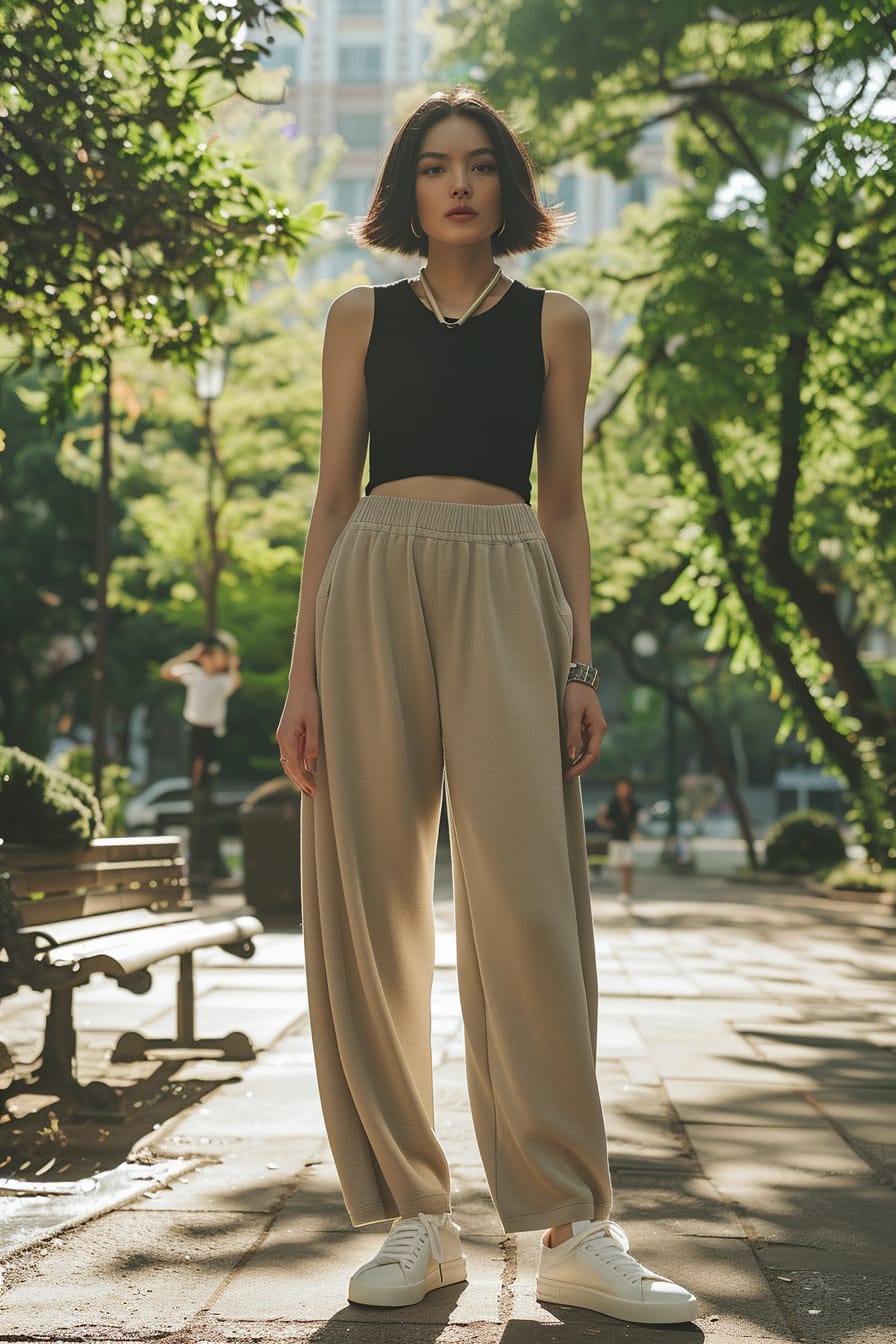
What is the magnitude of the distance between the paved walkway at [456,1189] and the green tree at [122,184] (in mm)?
2679

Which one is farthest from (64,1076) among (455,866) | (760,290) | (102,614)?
(102,614)

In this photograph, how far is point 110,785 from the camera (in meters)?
15.8

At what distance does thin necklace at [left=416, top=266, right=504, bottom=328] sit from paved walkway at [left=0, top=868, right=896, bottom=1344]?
182 cm

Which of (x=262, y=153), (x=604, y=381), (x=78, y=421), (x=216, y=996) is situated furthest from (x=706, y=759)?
(x=216, y=996)

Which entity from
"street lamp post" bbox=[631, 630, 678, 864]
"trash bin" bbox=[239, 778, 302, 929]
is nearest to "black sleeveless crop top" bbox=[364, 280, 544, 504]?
"trash bin" bbox=[239, 778, 302, 929]

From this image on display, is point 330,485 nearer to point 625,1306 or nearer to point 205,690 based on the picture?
point 625,1306

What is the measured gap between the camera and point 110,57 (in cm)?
550

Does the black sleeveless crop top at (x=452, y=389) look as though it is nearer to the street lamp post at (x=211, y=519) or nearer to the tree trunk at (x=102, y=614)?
the tree trunk at (x=102, y=614)

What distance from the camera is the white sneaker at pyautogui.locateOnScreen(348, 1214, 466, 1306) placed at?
2811 mm

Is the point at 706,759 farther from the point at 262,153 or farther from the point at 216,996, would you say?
the point at 216,996

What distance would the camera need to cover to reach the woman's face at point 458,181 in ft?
10.1

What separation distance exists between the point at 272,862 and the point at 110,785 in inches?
200

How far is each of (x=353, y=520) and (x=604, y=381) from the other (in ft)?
39.5

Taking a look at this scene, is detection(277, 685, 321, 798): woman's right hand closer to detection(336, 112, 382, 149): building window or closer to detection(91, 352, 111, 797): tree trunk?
detection(91, 352, 111, 797): tree trunk
